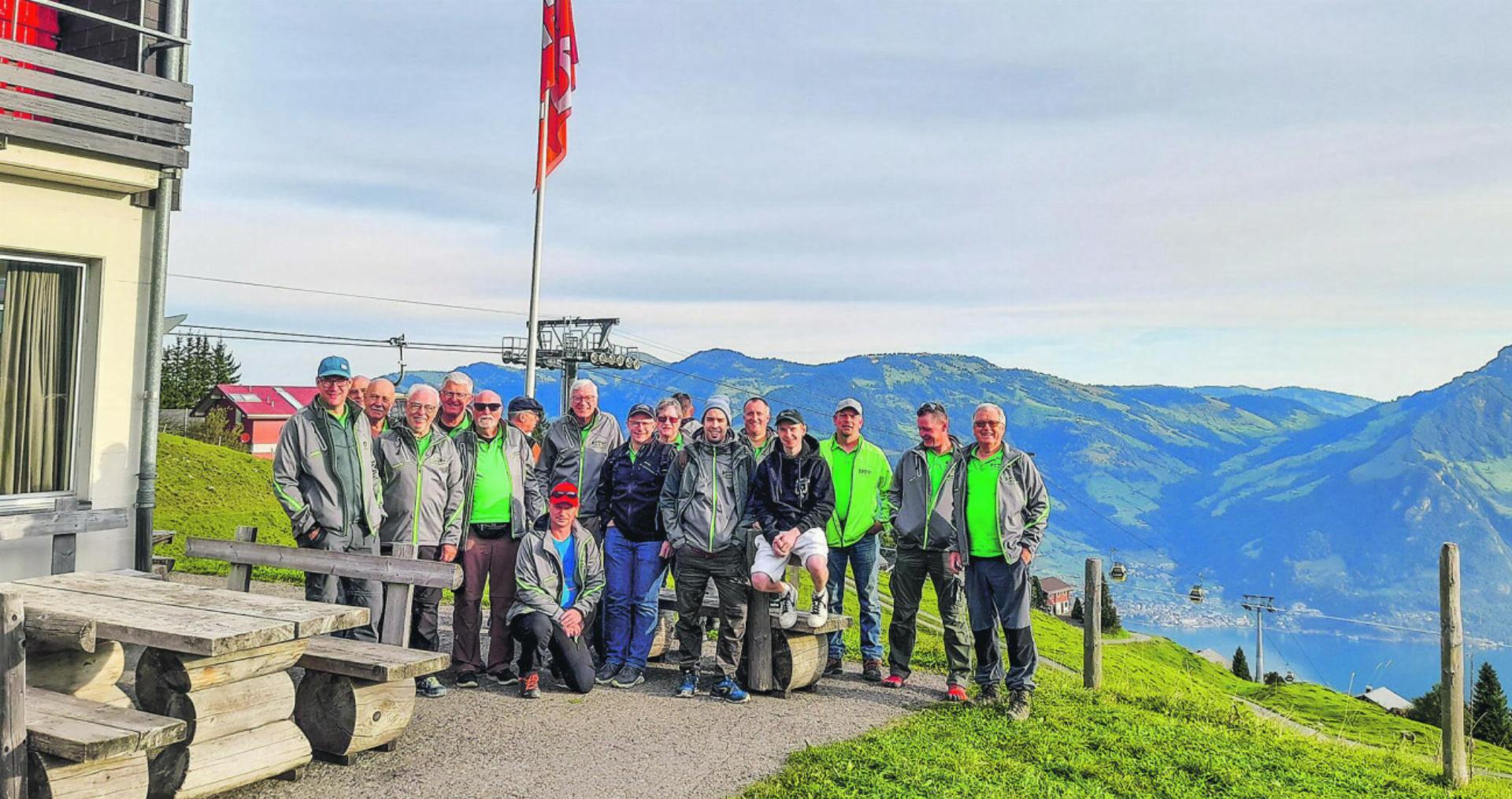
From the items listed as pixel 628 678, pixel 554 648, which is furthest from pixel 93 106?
pixel 628 678

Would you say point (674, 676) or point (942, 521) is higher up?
point (942, 521)

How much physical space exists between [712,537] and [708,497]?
0.32 meters

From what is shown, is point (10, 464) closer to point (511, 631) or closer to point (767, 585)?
point (511, 631)

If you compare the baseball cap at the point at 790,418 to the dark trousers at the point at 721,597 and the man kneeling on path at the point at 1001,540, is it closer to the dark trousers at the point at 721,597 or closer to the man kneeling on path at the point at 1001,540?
the dark trousers at the point at 721,597

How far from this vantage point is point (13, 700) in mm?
4855

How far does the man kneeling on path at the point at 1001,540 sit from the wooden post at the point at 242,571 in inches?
211

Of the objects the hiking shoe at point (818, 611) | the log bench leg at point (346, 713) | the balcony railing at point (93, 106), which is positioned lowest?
the log bench leg at point (346, 713)

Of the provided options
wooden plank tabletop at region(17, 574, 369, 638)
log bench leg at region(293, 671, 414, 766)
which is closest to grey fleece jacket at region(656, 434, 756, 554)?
log bench leg at region(293, 671, 414, 766)

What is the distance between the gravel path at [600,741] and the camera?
19.9 feet

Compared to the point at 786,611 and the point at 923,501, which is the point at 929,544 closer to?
the point at 923,501

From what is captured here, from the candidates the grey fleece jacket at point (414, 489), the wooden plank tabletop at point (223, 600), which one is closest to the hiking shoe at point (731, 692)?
the grey fleece jacket at point (414, 489)

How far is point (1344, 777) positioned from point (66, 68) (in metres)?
11.1

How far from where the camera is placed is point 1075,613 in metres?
64.7

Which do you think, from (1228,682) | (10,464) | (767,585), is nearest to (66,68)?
(10,464)
